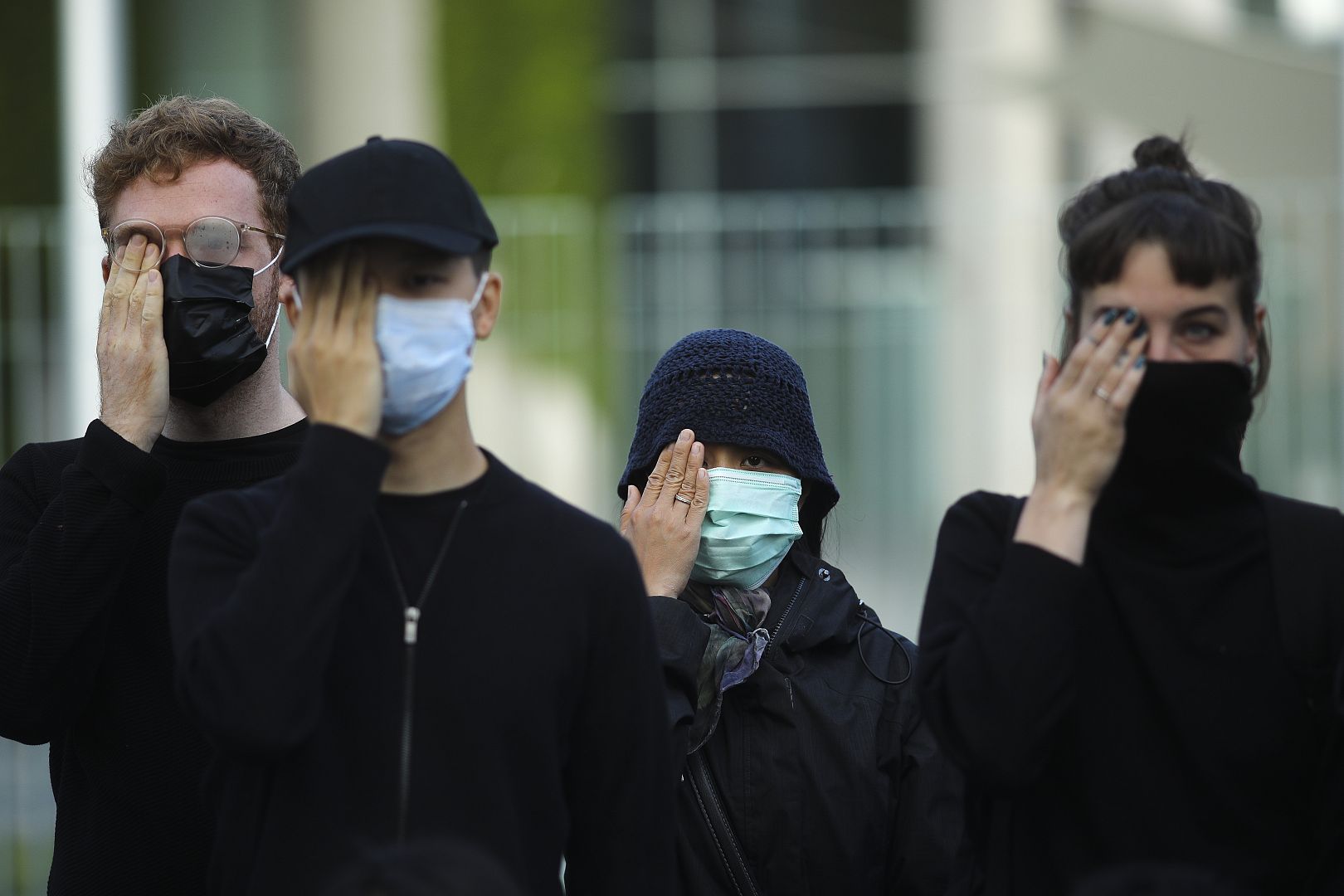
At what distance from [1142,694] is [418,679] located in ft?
3.34

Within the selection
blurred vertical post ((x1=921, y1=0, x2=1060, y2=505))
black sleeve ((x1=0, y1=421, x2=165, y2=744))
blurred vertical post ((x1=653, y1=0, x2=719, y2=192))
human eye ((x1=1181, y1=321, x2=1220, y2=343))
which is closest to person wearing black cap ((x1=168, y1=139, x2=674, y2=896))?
black sleeve ((x1=0, y1=421, x2=165, y2=744))

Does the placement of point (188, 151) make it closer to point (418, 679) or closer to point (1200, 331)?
point (418, 679)

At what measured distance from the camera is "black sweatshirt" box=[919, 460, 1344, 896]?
227cm

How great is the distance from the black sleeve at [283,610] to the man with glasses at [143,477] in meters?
0.50

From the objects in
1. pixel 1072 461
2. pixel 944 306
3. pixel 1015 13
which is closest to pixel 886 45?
pixel 1015 13

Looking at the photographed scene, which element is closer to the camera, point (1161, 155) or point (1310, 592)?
point (1310, 592)

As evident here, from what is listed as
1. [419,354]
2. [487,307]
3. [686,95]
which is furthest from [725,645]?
[686,95]

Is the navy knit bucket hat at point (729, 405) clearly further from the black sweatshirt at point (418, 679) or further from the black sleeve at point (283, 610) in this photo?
the black sleeve at point (283, 610)

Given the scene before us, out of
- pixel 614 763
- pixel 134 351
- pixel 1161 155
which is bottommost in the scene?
pixel 614 763

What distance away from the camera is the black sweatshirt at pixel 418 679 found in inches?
85.7

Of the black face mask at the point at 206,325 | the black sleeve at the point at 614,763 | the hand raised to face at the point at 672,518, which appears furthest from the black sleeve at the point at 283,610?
the hand raised to face at the point at 672,518

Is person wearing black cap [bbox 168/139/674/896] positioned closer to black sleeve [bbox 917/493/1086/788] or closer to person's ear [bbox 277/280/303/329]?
person's ear [bbox 277/280/303/329]

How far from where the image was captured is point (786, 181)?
12.8m

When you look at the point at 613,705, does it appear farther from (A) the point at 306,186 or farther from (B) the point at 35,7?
(B) the point at 35,7
